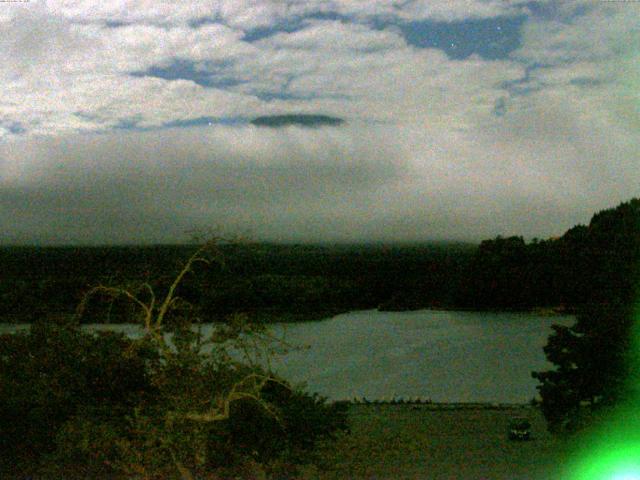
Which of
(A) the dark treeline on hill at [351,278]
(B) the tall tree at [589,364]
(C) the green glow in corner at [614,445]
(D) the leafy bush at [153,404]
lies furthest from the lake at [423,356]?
(D) the leafy bush at [153,404]

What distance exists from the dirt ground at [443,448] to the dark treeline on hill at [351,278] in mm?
3945

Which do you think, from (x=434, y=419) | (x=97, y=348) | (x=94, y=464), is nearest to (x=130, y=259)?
(x=97, y=348)

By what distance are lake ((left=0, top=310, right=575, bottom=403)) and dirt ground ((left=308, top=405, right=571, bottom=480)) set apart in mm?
6001

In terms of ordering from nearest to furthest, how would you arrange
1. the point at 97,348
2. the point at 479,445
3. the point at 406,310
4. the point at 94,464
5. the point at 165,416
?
the point at 165,416
the point at 94,464
the point at 97,348
the point at 479,445
the point at 406,310

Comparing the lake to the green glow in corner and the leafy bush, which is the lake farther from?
the leafy bush

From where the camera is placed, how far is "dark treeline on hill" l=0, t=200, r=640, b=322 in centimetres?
1358

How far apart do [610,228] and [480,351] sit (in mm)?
10282

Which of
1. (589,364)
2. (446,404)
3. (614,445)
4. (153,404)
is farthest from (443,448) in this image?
(446,404)

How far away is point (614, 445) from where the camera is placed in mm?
12805

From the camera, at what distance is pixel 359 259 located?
55.8m

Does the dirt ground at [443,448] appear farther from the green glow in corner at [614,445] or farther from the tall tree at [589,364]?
the tall tree at [589,364]

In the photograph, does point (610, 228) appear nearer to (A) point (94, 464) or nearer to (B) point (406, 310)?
(B) point (406, 310)

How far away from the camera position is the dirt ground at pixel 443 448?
13.8 metres

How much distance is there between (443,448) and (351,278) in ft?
105
